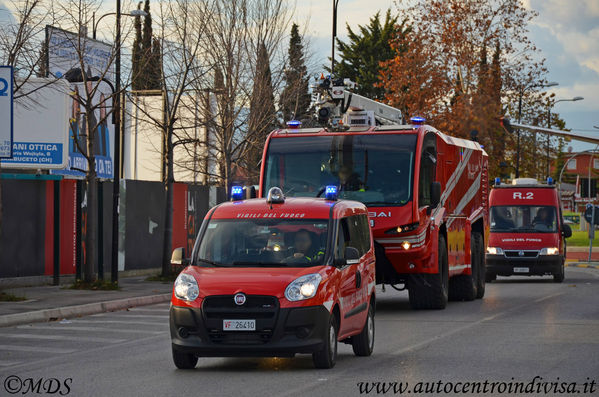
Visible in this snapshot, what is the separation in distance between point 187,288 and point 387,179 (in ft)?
28.7

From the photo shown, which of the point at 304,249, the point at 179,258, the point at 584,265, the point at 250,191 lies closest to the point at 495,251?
the point at 250,191

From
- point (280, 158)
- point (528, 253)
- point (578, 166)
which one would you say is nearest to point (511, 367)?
point (280, 158)

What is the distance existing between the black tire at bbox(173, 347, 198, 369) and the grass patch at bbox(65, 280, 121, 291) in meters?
12.9

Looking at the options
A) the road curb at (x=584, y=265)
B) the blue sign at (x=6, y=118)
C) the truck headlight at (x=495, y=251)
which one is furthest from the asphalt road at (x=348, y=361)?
the road curb at (x=584, y=265)

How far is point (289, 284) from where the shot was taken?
37.3 feet

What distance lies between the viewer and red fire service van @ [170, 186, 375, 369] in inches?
443

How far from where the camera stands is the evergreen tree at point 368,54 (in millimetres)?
69812

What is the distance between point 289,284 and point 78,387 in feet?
7.79

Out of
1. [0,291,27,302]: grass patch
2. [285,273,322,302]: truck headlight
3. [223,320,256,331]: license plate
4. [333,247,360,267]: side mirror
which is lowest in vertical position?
[0,291,27,302]: grass patch

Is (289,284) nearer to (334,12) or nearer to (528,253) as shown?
(528,253)

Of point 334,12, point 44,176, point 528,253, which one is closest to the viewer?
point 44,176

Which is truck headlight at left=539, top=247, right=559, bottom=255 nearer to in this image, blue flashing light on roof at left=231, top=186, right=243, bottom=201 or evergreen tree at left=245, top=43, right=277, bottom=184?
evergreen tree at left=245, top=43, right=277, bottom=184

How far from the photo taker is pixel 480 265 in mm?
25375

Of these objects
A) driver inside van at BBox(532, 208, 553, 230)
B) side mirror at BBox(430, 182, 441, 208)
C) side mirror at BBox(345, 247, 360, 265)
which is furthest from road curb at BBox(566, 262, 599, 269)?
side mirror at BBox(345, 247, 360, 265)
